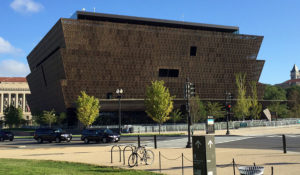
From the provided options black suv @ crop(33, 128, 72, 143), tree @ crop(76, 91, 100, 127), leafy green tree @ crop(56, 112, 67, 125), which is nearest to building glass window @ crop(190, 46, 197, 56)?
tree @ crop(76, 91, 100, 127)

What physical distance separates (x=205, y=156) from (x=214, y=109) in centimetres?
6590

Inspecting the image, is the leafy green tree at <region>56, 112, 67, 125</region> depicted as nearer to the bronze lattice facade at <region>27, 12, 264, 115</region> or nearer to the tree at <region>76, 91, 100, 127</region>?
the bronze lattice facade at <region>27, 12, 264, 115</region>

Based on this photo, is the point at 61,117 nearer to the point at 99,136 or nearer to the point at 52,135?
the point at 52,135

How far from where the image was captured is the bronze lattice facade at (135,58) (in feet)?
235

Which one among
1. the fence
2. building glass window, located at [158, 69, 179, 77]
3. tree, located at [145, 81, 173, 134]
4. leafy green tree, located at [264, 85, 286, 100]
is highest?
building glass window, located at [158, 69, 179, 77]

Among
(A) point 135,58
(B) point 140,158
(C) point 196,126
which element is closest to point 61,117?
(A) point 135,58

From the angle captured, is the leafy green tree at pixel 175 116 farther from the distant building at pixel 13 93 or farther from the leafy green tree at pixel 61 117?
the distant building at pixel 13 93

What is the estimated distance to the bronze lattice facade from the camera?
71.6 m

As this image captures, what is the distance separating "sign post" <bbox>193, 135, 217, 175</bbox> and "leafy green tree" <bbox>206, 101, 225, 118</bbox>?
6246cm

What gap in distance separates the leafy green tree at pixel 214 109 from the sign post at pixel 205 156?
62.5 metres

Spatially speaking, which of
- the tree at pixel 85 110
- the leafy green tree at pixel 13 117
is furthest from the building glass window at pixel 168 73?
the leafy green tree at pixel 13 117

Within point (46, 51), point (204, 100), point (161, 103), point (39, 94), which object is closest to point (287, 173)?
point (161, 103)

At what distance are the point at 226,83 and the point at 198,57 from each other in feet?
36.9

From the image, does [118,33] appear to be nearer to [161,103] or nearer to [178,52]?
[178,52]
